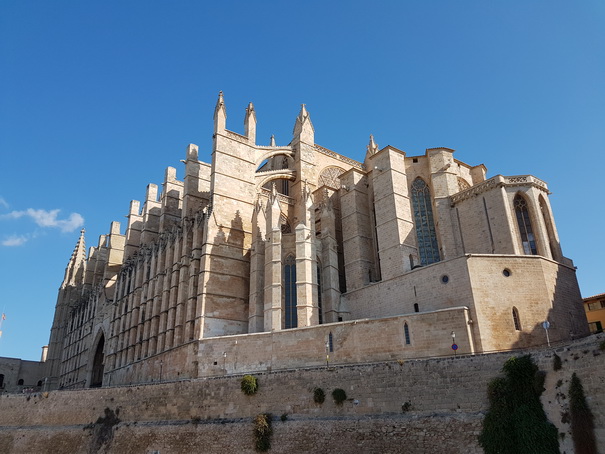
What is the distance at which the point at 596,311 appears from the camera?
31.7 metres

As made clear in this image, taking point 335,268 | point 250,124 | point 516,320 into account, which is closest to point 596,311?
point 516,320

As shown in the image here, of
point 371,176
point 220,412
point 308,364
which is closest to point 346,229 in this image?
point 371,176

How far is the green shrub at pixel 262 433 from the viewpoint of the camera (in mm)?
17531

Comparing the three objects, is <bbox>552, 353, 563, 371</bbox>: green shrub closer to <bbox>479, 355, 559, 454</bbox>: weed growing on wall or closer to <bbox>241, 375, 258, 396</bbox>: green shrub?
<bbox>479, 355, 559, 454</bbox>: weed growing on wall

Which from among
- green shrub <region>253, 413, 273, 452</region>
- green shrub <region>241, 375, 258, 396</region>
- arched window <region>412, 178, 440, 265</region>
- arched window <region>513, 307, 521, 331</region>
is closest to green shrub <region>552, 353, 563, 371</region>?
arched window <region>513, 307, 521, 331</region>

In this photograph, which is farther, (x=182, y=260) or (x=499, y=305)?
(x=182, y=260)

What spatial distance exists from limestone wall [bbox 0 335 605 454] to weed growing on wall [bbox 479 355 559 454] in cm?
26

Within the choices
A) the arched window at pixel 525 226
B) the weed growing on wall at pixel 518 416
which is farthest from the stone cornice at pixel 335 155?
the weed growing on wall at pixel 518 416

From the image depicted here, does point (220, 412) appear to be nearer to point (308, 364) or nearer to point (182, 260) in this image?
point (308, 364)

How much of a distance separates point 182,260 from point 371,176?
1271cm

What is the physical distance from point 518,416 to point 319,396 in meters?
6.50

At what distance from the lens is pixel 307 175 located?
3403cm

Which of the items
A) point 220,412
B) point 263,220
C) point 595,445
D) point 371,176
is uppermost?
point 371,176

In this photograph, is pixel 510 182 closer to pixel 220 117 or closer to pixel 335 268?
pixel 335 268
